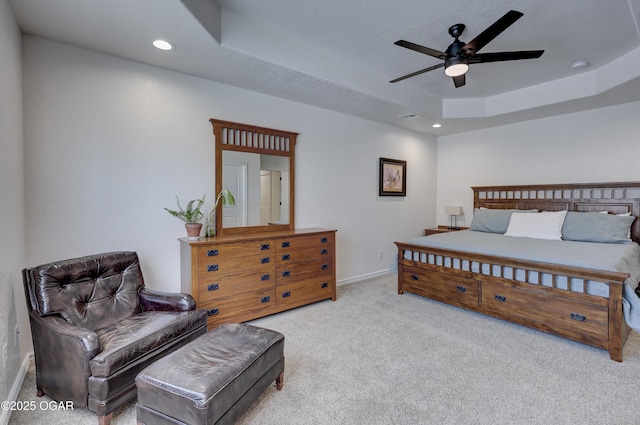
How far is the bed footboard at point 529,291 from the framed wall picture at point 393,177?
1398 millimetres

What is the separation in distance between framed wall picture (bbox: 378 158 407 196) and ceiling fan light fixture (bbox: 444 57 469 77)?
94.9 inches

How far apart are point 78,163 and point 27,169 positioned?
328 millimetres

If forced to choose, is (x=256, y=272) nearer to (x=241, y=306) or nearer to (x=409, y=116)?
(x=241, y=306)

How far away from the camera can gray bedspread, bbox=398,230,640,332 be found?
250 centimetres

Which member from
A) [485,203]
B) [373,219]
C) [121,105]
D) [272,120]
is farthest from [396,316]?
[121,105]

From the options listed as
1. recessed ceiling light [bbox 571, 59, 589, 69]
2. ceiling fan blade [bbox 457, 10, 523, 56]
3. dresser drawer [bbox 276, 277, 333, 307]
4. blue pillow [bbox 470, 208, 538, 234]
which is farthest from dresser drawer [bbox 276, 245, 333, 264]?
recessed ceiling light [bbox 571, 59, 589, 69]

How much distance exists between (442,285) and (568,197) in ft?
8.72

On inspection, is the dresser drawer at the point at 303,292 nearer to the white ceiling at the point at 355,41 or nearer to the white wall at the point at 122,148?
the white wall at the point at 122,148

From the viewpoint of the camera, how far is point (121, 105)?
2.76m

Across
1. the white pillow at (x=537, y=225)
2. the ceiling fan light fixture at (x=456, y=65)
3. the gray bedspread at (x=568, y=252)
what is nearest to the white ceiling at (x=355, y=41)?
the ceiling fan light fixture at (x=456, y=65)

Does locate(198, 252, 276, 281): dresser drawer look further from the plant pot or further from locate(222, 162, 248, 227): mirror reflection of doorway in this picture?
locate(222, 162, 248, 227): mirror reflection of doorway

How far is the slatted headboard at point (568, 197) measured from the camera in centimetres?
398

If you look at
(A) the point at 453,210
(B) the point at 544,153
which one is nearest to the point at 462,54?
(B) the point at 544,153

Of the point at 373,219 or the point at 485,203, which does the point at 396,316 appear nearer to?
the point at 373,219
